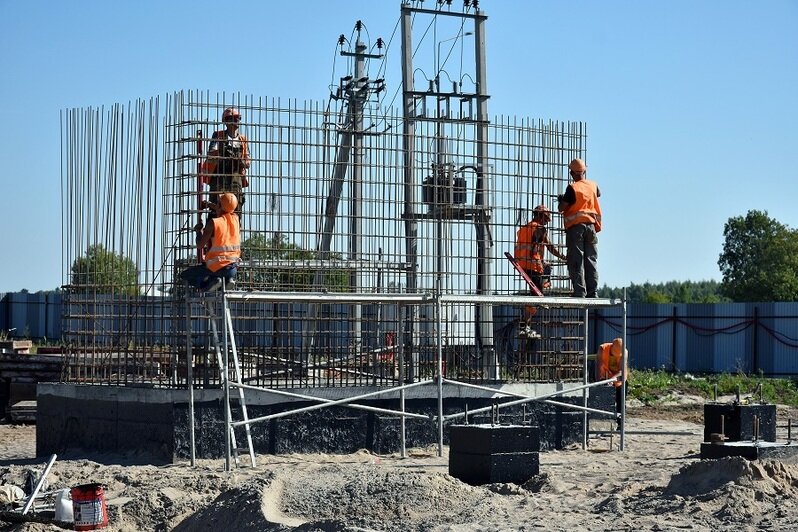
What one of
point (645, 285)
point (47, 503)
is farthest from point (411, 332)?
point (645, 285)

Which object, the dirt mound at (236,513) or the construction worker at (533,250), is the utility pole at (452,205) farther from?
the dirt mound at (236,513)

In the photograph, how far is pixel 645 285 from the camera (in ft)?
400

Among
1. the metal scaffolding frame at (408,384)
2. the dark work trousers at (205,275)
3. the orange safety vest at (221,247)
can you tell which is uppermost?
the orange safety vest at (221,247)

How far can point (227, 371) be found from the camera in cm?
1407

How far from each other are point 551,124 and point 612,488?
Answer: 21.1ft

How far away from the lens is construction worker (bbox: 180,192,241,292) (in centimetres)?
1454

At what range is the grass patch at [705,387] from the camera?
26797mm

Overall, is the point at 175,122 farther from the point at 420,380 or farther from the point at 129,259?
the point at 420,380

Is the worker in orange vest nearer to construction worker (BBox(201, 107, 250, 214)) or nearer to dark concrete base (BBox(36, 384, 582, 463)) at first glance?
dark concrete base (BBox(36, 384, 582, 463))

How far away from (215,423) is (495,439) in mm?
3673

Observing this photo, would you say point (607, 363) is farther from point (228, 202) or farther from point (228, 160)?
point (228, 202)

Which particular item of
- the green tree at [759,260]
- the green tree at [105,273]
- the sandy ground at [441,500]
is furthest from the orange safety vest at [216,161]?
the green tree at [759,260]

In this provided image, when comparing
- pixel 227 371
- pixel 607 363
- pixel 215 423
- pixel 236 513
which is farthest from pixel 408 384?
pixel 236 513

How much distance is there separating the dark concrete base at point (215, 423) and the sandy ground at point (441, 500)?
3.71 ft
